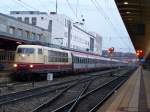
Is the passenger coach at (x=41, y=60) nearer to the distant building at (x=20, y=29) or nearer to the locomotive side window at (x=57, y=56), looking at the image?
the locomotive side window at (x=57, y=56)

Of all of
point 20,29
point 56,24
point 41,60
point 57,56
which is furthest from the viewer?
point 56,24

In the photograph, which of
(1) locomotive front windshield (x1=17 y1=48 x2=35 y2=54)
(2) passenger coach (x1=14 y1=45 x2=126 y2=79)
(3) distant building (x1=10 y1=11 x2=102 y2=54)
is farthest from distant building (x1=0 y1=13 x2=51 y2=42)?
(1) locomotive front windshield (x1=17 y1=48 x2=35 y2=54)

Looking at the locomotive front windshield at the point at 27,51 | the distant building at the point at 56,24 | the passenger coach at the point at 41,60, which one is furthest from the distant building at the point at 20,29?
the locomotive front windshield at the point at 27,51

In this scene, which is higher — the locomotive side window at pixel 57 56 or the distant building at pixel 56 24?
the distant building at pixel 56 24

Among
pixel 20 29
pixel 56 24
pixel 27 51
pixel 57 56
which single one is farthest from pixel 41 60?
pixel 56 24

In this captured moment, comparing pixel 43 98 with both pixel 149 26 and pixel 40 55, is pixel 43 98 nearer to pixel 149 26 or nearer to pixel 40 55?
pixel 40 55

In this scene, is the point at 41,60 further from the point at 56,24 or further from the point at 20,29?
the point at 56,24

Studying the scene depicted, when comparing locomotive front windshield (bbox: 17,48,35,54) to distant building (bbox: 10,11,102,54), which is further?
distant building (bbox: 10,11,102,54)

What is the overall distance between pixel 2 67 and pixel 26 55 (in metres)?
12.6

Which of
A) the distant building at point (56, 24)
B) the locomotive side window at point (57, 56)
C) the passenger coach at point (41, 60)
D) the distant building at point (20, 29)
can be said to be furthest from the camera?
the distant building at point (56, 24)

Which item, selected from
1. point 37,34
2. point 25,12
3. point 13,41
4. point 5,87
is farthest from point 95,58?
point 25,12

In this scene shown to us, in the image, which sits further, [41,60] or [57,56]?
[57,56]

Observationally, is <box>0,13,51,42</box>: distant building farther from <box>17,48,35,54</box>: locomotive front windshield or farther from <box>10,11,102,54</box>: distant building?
<box>17,48,35,54</box>: locomotive front windshield

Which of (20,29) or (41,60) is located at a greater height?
(20,29)
